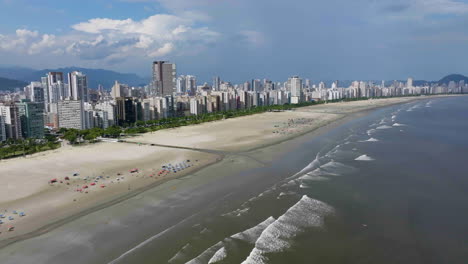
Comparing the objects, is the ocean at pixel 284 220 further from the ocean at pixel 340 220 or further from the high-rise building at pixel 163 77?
the high-rise building at pixel 163 77

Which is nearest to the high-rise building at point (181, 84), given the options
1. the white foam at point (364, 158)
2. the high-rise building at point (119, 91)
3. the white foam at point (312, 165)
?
the high-rise building at point (119, 91)

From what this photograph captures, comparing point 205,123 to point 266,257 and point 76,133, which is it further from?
point 266,257

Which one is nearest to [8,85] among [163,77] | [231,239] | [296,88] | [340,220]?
[163,77]

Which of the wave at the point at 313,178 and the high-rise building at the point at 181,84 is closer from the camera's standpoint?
the wave at the point at 313,178

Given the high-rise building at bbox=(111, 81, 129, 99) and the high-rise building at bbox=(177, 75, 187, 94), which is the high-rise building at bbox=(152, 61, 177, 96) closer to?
the high-rise building at bbox=(111, 81, 129, 99)

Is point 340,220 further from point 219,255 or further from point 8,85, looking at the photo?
point 8,85

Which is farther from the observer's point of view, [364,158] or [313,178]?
[364,158]
